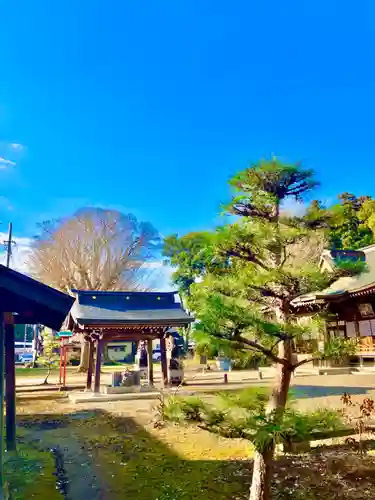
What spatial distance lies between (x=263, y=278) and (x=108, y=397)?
43.8 ft

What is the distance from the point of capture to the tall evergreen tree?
4.63 m

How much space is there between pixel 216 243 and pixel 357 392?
45.3 feet

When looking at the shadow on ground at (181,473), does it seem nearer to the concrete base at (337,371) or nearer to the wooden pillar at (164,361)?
the wooden pillar at (164,361)

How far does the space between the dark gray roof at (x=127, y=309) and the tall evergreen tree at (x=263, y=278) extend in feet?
40.8

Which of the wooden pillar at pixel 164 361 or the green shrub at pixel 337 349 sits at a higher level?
the green shrub at pixel 337 349

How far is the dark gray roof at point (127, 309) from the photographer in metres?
17.2

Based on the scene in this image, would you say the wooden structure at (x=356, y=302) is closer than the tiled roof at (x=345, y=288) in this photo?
No

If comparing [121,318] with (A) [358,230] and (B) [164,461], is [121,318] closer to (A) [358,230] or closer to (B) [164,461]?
(B) [164,461]

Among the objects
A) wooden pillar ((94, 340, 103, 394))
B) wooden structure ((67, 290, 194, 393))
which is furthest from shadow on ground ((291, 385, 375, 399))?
wooden pillar ((94, 340, 103, 394))

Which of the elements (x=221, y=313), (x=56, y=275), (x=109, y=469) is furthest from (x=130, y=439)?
(x=56, y=275)

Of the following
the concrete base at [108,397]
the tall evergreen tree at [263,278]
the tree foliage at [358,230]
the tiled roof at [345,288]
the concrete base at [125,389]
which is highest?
the tree foliage at [358,230]

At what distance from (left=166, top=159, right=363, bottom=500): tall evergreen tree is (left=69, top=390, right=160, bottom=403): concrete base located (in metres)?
12.2

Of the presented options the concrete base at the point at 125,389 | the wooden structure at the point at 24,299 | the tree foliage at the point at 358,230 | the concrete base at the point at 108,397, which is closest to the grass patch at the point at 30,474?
the wooden structure at the point at 24,299

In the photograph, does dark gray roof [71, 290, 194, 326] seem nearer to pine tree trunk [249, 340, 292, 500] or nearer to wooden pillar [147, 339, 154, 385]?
wooden pillar [147, 339, 154, 385]
